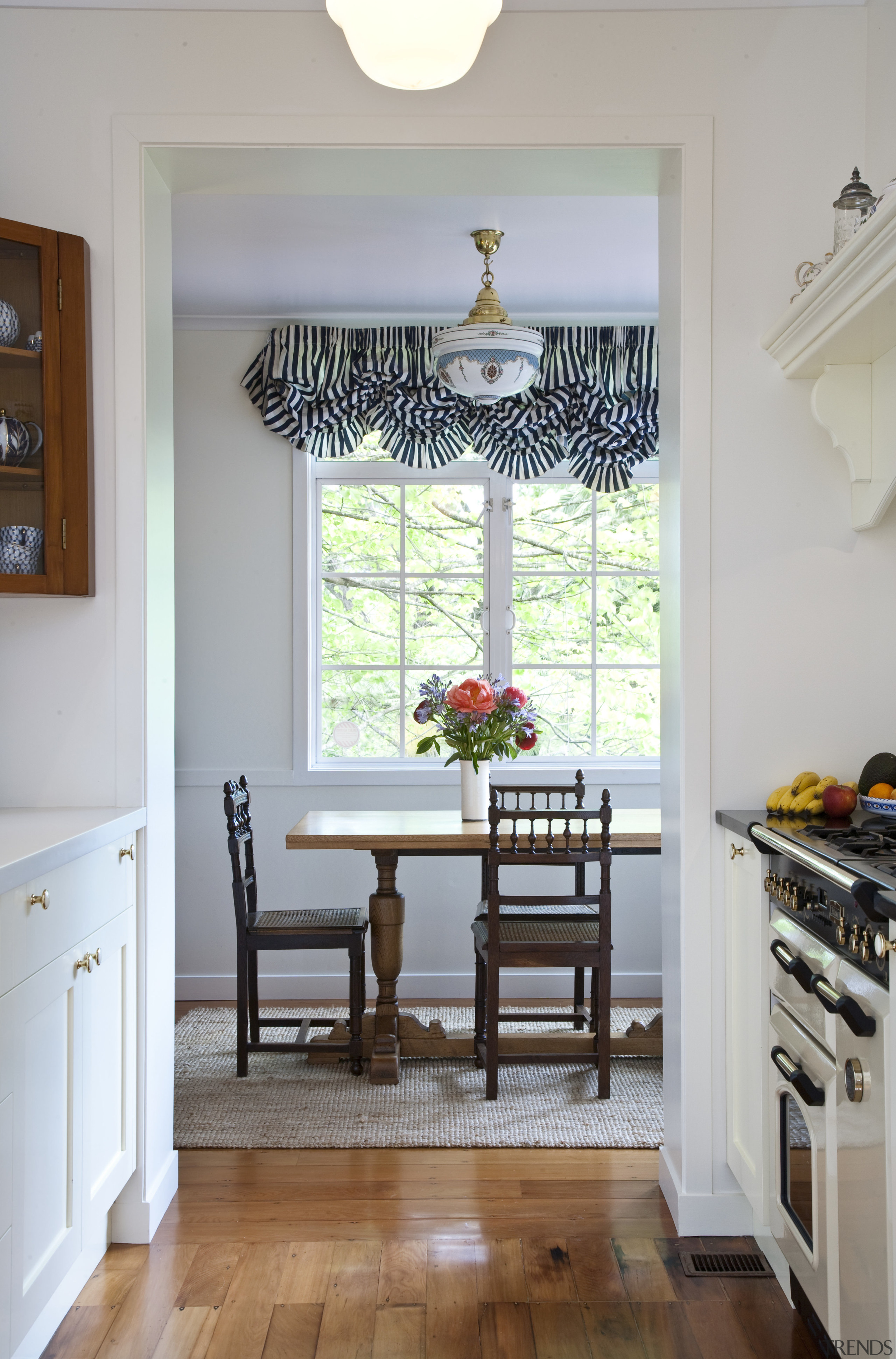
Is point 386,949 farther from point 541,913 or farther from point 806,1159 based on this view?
point 806,1159

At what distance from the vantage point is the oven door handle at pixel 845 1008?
56.6 inches

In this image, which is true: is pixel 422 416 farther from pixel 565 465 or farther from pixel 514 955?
pixel 514 955

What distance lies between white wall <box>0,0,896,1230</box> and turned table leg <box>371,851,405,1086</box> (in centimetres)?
116

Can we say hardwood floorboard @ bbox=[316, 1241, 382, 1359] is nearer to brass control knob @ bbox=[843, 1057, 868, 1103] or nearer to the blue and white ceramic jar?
brass control knob @ bbox=[843, 1057, 868, 1103]

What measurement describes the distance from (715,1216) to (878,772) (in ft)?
3.42

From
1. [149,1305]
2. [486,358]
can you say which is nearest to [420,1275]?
[149,1305]

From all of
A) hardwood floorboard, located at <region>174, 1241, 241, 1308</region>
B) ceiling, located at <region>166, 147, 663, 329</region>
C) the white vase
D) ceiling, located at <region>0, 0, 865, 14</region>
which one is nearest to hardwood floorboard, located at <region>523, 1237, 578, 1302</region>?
hardwood floorboard, located at <region>174, 1241, 241, 1308</region>

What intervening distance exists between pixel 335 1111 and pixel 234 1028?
0.90 meters

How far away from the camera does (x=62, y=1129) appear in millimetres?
1827

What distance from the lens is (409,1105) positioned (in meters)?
3.00

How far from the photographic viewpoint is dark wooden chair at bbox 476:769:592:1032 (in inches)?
129

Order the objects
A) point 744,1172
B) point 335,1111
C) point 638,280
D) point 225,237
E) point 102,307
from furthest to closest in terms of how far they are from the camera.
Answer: point 638,280 → point 225,237 → point 335,1111 → point 102,307 → point 744,1172

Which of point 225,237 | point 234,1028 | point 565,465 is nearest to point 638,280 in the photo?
point 565,465

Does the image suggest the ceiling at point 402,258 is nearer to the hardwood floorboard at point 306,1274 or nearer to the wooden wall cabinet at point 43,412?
the wooden wall cabinet at point 43,412
